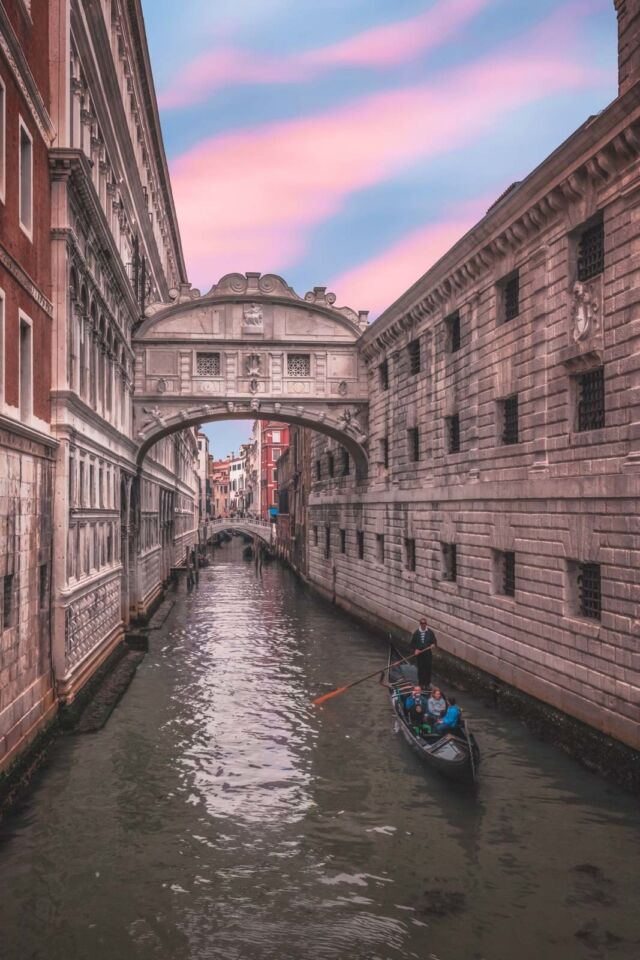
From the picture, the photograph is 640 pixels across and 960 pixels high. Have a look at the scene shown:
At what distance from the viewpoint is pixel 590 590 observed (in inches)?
554

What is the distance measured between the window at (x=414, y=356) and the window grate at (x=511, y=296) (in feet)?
20.5

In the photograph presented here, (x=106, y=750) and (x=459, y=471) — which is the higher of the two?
(x=459, y=471)

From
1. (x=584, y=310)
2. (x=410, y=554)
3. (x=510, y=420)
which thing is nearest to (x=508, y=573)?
(x=510, y=420)

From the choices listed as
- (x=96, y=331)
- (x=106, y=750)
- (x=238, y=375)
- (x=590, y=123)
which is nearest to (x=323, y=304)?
(x=238, y=375)

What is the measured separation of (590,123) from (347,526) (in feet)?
71.7

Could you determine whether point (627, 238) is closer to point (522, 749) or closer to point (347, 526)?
point (522, 749)

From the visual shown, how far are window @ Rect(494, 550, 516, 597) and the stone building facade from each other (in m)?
0.04

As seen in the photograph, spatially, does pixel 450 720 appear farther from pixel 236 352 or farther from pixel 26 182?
pixel 236 352

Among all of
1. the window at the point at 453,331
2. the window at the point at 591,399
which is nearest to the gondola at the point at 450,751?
the window at the point at 591,399

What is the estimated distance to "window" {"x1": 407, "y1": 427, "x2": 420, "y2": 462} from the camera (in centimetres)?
2431

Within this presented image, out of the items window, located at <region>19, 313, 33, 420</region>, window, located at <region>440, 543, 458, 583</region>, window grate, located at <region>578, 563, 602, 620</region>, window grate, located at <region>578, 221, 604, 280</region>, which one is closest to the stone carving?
window grate, located at <region>578, 221, 604, 280</region>

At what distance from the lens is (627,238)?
12828mm

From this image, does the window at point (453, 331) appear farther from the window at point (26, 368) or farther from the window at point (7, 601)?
the window at point (7, 601)

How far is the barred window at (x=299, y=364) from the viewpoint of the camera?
92.7 ft
